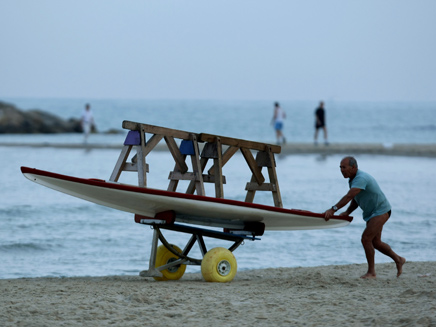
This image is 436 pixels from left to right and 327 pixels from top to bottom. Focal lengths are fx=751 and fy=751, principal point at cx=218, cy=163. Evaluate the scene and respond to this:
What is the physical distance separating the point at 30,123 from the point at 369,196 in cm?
4559

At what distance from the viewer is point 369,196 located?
332 inches

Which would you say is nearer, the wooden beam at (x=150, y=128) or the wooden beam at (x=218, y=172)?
the wooden beam at (x=150, y=128)

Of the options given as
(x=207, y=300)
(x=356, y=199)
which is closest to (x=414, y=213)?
(x=356, y=199)

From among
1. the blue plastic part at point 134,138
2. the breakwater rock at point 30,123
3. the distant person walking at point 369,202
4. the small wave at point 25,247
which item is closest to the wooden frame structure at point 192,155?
the blue plastic part at point 134,138

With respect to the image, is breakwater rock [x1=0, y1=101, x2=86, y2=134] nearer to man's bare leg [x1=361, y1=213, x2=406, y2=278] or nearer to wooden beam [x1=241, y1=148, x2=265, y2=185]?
wooden beam [x1=241, y1=148, x2=265, y2=185]

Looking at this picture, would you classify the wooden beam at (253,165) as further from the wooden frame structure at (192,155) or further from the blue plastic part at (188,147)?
the blue plastic part at (188,147)

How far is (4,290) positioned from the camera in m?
7.75

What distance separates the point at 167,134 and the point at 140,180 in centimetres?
61

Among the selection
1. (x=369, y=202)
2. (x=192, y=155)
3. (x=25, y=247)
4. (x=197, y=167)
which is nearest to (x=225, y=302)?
(x=197, y=167)

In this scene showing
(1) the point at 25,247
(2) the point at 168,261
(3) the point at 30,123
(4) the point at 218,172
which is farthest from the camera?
(3) the point at 30,123

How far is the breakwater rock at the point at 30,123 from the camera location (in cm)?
4978

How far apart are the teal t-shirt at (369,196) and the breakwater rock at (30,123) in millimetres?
43834

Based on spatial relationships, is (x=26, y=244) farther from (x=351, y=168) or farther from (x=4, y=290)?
(x=351, y=168)

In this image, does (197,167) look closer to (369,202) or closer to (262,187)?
(262,187)
